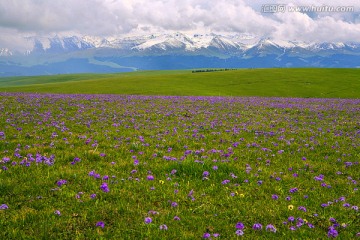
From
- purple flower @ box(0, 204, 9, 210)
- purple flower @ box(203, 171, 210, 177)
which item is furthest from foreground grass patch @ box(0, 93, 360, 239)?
purple flower @ box(0, 204, 9, 210)

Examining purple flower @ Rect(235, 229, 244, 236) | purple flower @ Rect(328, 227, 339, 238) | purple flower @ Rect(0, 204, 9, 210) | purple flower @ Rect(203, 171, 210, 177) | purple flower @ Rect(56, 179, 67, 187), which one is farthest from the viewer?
purple flower @ Rect(203, 171, 210, 177)

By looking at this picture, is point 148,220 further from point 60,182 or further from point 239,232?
point 60,182

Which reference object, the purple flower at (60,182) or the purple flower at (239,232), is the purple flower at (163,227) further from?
the purple flower at (60,182)

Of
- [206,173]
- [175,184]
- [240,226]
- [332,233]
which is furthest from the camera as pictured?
[206,173]

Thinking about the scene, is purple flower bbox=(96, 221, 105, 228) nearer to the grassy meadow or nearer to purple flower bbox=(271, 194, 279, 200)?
the grassy meadow

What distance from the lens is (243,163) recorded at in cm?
1062

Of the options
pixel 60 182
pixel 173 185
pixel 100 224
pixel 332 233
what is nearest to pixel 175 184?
pixel 173 185

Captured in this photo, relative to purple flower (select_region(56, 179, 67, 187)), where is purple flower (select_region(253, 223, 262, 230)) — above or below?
below

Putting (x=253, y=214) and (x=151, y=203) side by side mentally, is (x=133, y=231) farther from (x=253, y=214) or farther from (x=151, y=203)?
(x=253, y=214)

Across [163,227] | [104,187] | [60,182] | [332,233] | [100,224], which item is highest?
[60,182]

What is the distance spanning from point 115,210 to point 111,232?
0.80m

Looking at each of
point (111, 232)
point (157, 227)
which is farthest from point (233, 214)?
point (111, 232)

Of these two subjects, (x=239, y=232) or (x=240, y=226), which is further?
(x=240, y=226)

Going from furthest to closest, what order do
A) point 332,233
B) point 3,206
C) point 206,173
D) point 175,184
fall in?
1. point 206,173
2. point 175,184
3. point 3,206
4. point 332,233
